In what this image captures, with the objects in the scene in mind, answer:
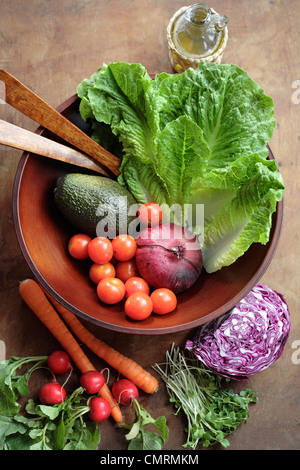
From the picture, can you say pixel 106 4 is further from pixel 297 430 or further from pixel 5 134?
pixel 297 430

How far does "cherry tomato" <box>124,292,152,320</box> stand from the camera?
142 centimetres

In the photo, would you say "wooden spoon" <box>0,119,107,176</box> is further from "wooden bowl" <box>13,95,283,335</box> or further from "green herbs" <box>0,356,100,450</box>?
"green herbs" <box>0,356,100,450</box>

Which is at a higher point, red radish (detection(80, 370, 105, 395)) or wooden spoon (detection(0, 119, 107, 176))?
wooden spoon (detection(0, 119, 107, 176))

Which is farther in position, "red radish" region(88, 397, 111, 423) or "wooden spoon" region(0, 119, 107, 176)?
"red radish" region(88, 397, 111, 423)

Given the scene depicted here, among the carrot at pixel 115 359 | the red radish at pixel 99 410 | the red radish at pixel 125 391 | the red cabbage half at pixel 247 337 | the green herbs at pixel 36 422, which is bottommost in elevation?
the green herbs at pixel 36 422

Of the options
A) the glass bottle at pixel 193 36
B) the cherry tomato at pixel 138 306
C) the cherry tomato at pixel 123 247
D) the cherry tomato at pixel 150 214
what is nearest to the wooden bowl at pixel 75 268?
the cherry tomato at pixel 138 306

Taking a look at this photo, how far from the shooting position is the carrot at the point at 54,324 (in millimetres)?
1638

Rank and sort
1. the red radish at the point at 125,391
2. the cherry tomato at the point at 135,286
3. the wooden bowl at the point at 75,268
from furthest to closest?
1. the red radish at the point at 125,391
2. the cherry tomato at the point at 135,286
3. the wooden bowl at the point at 75,268

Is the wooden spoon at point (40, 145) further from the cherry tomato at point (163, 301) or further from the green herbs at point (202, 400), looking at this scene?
the green herbs at point (202, 400)

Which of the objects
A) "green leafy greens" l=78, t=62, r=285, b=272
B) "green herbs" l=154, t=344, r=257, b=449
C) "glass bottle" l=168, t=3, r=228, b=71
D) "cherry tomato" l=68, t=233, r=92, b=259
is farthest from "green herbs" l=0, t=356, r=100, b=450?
"glass bottle" l=168, t=3, r=228, b=71

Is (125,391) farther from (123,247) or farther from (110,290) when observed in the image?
(123,247)

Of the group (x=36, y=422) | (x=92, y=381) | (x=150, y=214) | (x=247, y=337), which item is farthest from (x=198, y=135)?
(x=36, y=422)

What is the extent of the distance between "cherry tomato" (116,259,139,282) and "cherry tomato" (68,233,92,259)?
0.12m

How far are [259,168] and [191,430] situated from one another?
91 cm
